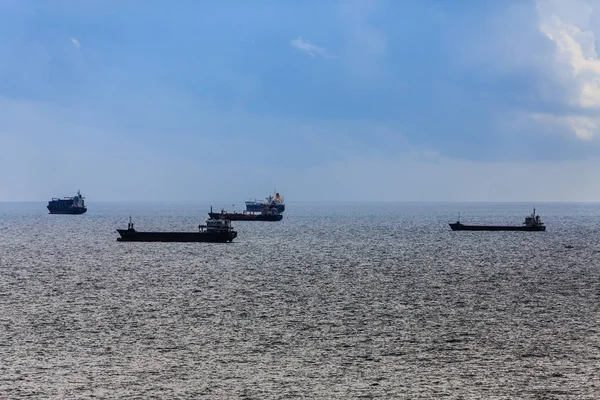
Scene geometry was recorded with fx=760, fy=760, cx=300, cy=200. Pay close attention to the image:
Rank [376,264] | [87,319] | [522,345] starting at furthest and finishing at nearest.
→ [376,264] → [87,319] → [522,345]

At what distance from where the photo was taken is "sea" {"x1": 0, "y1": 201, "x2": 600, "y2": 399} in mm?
38750

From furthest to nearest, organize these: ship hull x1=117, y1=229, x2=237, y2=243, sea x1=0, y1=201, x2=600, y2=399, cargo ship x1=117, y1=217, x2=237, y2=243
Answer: cargo ship x1=117, y1=217, x2=237, y2=243
ship hull x1=117, y1=229, x2=237, y2=243
sea x1=0, y1=201, x2=600, y2=399

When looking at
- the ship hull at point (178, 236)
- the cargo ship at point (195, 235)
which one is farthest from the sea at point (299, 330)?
the cargo ship at point (195, 235)

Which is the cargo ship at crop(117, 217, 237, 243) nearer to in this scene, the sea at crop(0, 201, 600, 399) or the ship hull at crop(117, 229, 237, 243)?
the ship hull at crop(117, 229, 237, 243)

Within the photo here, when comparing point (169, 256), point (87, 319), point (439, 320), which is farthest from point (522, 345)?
point (169, 256)

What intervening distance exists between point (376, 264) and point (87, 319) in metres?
61.0

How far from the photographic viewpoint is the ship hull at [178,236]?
160m

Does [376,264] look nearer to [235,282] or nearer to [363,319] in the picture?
[235,282]

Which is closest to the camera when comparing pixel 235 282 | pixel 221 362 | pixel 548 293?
pixel 221 362

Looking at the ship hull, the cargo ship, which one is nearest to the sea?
the ship hull

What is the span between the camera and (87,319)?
58.8 meters

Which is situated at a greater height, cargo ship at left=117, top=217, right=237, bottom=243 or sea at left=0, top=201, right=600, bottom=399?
cargo ship at left=117, top=217, right=237, bottom=243

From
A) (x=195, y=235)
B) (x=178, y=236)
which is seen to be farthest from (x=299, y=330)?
(x=178, y=236)

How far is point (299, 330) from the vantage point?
178 feet
